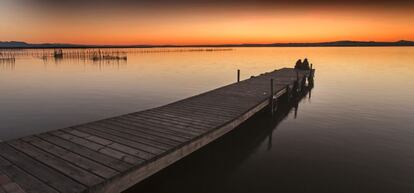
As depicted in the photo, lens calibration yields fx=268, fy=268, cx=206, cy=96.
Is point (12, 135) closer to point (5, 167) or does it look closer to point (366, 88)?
point (5, 167)

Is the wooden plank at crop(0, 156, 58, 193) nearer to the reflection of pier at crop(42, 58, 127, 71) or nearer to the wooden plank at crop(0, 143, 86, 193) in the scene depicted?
the wooden plank at crop(0, 143, 86, 193)

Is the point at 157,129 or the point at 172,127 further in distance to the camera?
the point at 172,127

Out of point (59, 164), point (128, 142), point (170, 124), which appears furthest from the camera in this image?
point (170, 124)

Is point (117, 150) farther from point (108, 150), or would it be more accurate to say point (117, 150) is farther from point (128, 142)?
point (128, 142)

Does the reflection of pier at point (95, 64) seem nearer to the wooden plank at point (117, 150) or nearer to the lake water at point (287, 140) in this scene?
the lake water at point (287, 140)

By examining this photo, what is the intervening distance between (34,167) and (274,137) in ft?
33.5

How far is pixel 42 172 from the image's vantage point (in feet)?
18.0

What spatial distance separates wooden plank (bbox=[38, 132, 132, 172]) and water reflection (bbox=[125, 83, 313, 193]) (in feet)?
6.74

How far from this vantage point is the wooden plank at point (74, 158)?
18.1 ft

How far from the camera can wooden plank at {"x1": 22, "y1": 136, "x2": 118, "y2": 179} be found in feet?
18.1

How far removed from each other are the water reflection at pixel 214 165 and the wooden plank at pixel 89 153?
6.74ft

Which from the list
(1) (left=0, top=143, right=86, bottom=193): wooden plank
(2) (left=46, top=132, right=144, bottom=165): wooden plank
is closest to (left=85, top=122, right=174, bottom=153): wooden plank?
(2) (left=46, top=132, right=144, bottom=165): wooden plank

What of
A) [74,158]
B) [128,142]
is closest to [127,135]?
[128,142]

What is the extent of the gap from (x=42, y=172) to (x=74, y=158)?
78 cm
